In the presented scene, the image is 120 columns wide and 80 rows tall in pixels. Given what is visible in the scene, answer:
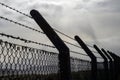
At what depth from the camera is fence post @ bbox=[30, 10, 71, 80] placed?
15.4ft

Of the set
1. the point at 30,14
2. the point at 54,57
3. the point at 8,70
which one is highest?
the point at 30,14

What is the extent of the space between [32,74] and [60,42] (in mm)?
993

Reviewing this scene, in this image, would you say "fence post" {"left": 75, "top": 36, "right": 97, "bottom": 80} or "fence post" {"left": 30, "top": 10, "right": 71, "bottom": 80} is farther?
"fence post" {"left": 75, "top": 36, "right": 97, "bottom": 80}

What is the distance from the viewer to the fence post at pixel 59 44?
469cm

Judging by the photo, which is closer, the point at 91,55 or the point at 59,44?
the point at 59,44

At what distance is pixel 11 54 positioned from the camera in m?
3.43

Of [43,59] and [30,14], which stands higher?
[30,14]

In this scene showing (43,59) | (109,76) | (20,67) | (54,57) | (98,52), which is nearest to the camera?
(20,67)

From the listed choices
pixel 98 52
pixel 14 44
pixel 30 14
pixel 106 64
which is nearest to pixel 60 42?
pixel 30 14

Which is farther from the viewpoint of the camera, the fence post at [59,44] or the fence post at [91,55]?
the fence post at [91,55]

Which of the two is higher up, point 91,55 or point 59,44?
point 91,55

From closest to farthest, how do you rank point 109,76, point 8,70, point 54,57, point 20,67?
point 8,70 → point 20,67 → point 54,57 → point 109,76

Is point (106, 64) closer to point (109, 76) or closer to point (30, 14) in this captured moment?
point (109, 76)

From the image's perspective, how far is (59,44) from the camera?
15.9ft
